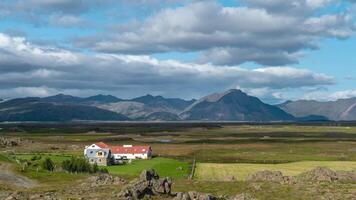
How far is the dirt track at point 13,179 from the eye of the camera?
7194cm

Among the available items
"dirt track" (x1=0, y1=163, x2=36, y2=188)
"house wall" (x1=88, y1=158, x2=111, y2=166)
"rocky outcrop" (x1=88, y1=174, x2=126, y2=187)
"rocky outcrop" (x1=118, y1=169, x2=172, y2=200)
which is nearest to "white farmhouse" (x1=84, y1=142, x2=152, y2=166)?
"house wall" (x1=88, y1=158, x2=111, y2=166)

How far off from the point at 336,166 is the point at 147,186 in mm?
78893

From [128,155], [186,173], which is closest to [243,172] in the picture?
[186,173]

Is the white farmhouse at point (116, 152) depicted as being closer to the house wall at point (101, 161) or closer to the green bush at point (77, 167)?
the house wall at point (101, 161)

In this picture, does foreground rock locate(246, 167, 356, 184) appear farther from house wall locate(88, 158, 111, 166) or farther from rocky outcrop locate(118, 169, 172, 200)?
house wall locate(88, 158, 111, 166)

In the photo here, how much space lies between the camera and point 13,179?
7819 cm

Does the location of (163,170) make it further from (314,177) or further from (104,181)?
(104,181)

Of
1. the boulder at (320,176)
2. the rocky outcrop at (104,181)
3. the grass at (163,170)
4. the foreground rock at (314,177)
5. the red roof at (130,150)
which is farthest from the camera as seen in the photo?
the red roof at (130,150)

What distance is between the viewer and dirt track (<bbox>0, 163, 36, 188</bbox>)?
71.9 meters

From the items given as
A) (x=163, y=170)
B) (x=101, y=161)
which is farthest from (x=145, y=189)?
(x=101, y=161)

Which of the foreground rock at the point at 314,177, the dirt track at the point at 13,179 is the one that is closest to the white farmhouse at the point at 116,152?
the dirt track at the point at 13,179

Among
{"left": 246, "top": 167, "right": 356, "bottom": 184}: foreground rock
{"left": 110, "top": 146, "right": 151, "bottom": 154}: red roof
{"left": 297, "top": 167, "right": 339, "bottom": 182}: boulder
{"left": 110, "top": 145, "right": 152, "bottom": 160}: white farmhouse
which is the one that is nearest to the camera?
{"left": 297, "top": 167, "right": 339, "bottom": 182}: boulder

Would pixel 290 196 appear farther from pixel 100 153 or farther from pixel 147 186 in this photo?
pixel 100 153

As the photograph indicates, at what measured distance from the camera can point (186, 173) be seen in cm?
10481
